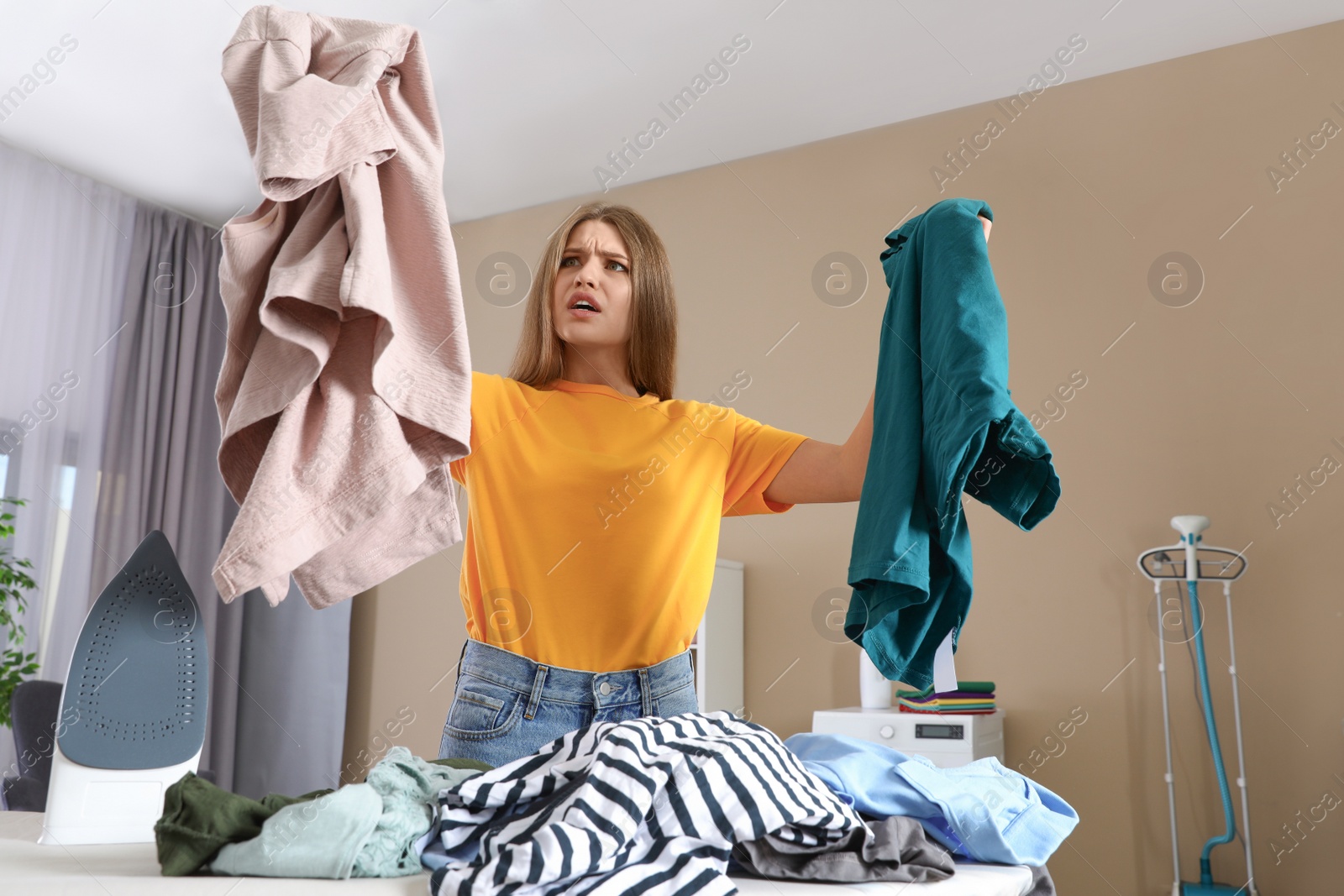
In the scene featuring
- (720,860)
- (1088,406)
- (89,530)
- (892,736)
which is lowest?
(892,736)

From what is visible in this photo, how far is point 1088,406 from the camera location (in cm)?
276

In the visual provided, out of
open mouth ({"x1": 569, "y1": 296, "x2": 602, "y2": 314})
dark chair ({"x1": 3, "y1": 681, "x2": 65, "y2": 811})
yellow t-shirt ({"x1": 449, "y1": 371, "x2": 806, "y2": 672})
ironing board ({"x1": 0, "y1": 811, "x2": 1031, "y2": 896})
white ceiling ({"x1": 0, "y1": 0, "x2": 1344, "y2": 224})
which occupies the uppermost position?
white ceiling ({"x1": 0, "y1": 0, "x2": 1344, "y2": 224})

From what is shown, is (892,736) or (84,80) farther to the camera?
(84,80)

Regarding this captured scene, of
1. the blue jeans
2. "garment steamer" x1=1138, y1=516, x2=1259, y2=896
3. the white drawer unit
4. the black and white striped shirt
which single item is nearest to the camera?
the black and white striped shirt

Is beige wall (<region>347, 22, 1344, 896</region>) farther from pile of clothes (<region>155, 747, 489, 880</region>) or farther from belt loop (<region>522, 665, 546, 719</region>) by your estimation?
pile of clothes (<region>155, 747, 489, 880</region>)

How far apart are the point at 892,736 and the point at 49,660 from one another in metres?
2.63

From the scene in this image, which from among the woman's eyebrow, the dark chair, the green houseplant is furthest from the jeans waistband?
the green houseplant

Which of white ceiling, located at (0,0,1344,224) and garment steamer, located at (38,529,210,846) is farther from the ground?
white ceiling, located at (0,0,1344,224)

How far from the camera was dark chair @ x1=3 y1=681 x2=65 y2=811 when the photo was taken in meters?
2.33

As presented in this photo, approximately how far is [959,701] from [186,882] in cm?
213

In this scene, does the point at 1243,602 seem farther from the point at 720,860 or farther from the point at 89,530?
the point at 89,530

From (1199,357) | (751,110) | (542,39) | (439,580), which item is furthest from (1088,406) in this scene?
(439,580)

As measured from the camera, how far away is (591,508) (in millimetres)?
1167

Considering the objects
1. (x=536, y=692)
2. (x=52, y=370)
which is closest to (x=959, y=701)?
(x=536, y=692)
